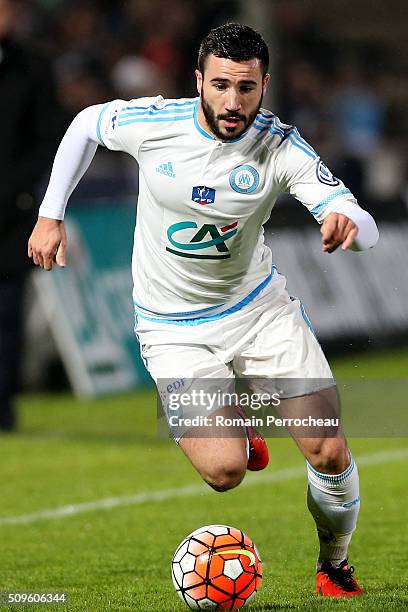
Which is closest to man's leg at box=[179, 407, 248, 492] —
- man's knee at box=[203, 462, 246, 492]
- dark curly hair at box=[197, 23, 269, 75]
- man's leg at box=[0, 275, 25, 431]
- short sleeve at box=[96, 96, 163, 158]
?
man's knee at box=[203, 462, 246, 492]

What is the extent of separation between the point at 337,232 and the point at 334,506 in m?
1.24

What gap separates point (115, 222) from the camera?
1173cm

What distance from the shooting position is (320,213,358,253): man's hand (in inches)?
187

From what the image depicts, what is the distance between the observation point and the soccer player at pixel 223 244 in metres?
5.22

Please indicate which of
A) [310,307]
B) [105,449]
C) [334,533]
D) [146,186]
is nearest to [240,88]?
[146,186]

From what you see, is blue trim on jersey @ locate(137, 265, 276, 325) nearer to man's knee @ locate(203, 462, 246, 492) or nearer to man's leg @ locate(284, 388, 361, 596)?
man's leg @ locate(284, 388, 361, 596)

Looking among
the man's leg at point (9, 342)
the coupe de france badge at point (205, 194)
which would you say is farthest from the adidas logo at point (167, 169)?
the man's leg at point (9, 342)

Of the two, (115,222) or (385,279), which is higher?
(115,222)

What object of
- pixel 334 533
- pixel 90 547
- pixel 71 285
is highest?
pixel 334 533

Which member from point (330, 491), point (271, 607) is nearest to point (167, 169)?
point (330, 491)

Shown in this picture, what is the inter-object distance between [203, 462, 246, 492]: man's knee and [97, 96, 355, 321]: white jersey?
0.70 m

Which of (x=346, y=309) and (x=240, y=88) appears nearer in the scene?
(x=240, y=88)

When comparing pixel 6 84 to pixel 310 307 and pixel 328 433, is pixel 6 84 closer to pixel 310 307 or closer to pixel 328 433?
pixel 310 307

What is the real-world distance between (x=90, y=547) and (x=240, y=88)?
2.52m
